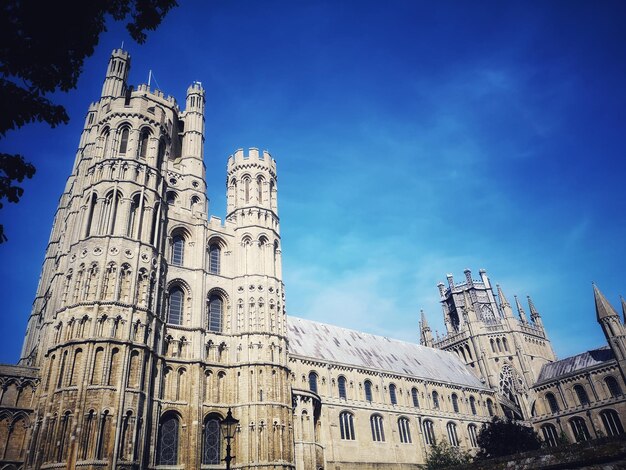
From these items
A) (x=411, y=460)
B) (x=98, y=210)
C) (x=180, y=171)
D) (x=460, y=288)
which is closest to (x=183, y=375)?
(x=98, y=210)

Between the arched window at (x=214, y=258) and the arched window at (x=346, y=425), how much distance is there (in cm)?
1804

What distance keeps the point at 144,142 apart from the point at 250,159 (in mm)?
8993

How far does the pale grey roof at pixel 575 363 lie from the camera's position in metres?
55.4

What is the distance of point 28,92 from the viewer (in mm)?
10297

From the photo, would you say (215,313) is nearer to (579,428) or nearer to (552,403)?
(579,428)

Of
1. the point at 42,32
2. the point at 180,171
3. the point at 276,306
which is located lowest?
the point at 42,32

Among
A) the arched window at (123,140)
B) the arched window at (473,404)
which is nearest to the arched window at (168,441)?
the arched window at (123,140)

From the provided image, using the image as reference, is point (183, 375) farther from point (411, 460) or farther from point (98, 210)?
point (411, 460)

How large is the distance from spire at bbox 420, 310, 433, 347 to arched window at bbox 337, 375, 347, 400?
32.4m

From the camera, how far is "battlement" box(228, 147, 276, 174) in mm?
39062

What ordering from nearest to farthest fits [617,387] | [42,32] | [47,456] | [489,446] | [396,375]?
[42,32]
[47,456]
[489,446]
[396,375]
[617,387]

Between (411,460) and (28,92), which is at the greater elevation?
(28,92)

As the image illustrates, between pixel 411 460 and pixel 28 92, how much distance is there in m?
43.2

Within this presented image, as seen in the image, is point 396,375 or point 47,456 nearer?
point 47,456
